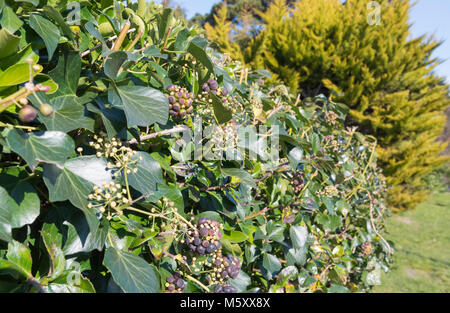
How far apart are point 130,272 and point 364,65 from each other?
24.2 ft

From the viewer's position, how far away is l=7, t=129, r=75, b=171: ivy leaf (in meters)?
0.63

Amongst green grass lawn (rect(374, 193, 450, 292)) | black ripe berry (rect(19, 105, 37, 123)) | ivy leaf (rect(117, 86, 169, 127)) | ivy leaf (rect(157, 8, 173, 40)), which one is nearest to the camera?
black ripe berry (rect(19, 105, 37, 123))

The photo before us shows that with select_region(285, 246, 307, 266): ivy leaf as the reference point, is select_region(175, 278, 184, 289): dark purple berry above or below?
above

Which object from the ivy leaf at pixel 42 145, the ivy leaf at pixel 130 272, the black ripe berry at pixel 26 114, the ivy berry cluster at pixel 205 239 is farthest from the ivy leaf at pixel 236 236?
the black ripe berry at pixel 26 114

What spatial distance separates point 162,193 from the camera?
98 cm

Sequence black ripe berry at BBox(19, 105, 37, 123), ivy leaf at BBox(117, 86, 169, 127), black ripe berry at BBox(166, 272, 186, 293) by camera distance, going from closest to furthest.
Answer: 1. black ripe berry at BBox(19, 105, 37, 123)
2. ivy leaf at BBox(117, 86, 169, 127)
3. black ripe berry at BBox(166, 272, 186, 293)

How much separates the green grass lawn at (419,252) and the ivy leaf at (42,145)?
3.72m

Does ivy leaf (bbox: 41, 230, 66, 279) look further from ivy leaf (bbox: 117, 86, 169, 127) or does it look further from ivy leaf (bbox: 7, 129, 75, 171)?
ivy leaf (bbox: 117, 86, 169, 127)

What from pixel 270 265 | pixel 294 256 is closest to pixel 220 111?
pixel 270 265

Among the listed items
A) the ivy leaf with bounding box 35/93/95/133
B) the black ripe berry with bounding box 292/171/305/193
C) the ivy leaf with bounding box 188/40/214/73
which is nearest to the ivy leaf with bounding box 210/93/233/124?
the ivy leaf with bounding box 188/40/214/73

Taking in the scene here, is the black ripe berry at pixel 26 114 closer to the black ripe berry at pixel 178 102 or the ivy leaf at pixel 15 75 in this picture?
the ivy leaf at pixel 15 75

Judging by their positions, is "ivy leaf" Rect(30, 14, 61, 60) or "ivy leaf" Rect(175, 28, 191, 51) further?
"ivy leaf" Rect(175, 28, 191, 51)

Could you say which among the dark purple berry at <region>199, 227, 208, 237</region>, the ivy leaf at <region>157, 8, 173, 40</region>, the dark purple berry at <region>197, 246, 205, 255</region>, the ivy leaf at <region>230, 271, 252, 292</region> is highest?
the ivy leaf at <region>157, 8, 173, 40</region>
